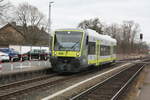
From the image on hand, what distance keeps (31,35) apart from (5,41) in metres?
14.4

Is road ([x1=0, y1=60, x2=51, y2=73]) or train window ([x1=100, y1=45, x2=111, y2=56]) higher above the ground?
train window ([x1=100, y1=45, x2=111, y2=56])

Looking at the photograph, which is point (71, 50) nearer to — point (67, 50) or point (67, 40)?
point (67, 50)

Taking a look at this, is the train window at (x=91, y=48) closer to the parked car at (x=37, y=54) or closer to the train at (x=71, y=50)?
the train at (x=71, y=50)

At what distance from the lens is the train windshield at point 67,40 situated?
16438 mm

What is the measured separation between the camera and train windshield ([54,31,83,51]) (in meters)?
16.4

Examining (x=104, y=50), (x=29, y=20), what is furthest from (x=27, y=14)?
(x=104, y=50)

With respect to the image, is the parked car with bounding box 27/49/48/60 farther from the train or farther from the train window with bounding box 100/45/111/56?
the train

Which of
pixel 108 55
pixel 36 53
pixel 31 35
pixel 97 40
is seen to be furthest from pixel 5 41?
pixel 97 40

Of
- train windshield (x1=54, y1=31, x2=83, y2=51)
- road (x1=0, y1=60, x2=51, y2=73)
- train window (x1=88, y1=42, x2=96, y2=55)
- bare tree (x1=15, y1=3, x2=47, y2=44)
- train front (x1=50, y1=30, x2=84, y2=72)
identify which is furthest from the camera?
bare tree (x1=15, y1=3, x2=47, y2=44)

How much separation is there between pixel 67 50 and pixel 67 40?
2.70ft

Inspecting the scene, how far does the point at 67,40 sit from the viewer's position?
1678 centimetres

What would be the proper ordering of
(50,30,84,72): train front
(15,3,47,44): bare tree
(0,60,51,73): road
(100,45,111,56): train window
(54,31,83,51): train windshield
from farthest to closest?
(15,3,47,44): bare tree < (100,45,111,56): train window < (0,60,51,73): road < (54,31,83,51): train windshield < (50,30,84,72): train front

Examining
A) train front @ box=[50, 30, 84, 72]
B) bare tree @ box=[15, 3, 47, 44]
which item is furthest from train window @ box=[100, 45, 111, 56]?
bare tree @ box=[15, 3, 47, 44]

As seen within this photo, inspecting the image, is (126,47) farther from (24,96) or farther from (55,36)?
(24,96)
